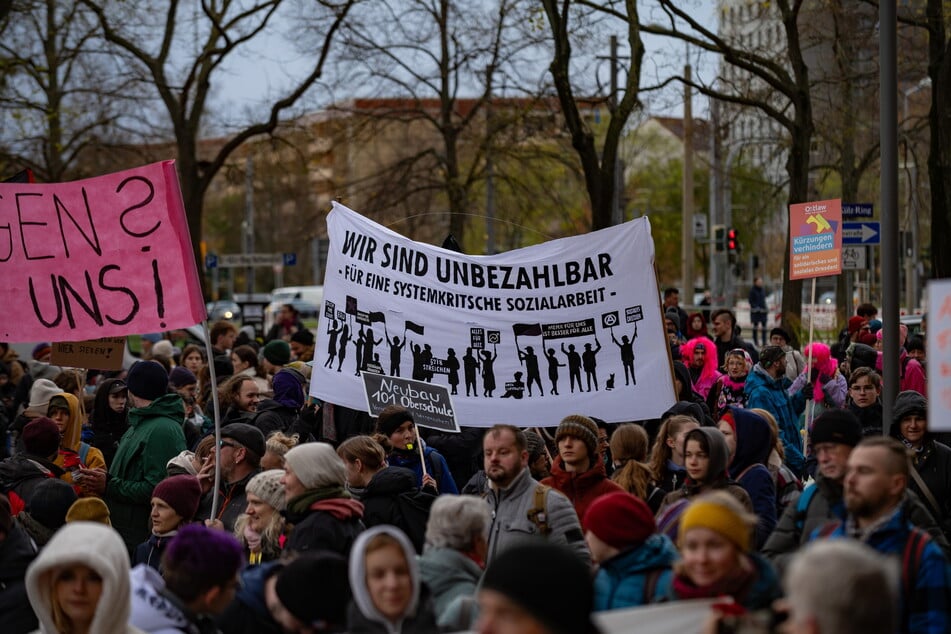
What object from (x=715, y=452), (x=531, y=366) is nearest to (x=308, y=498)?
(x=715, y=452)

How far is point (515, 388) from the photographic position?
9.32m

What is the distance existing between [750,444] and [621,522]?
232 cm

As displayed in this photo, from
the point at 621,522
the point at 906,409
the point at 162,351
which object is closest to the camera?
the point at 621,522

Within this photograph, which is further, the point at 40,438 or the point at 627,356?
the point at 627,356

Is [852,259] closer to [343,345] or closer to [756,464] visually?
[343,345]

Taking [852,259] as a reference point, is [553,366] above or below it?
below

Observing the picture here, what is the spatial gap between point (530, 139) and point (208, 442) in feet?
69.2

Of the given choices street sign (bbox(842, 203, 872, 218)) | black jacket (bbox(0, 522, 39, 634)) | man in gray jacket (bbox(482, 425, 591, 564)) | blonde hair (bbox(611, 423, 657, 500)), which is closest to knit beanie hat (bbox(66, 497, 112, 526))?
black jacket (bbox(0, 522, 39, 634))

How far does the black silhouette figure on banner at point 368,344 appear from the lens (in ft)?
31.1

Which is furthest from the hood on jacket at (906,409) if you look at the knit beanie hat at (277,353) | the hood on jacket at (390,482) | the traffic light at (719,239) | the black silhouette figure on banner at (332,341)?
the traffic light at (719,239)

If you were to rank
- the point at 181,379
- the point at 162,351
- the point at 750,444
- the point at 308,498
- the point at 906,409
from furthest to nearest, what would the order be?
1. the point at 162,351
2. the point at 181,379
3. the point at 906,409
4. the point at 750,444
5. the point at 308,498

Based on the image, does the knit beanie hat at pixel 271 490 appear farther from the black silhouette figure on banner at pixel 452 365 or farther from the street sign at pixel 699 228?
the street sign at pixel 699 228

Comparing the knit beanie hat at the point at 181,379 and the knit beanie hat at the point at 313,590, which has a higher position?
the knit beanie hat at the point at 181,379

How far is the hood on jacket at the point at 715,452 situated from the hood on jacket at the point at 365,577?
223 cm
